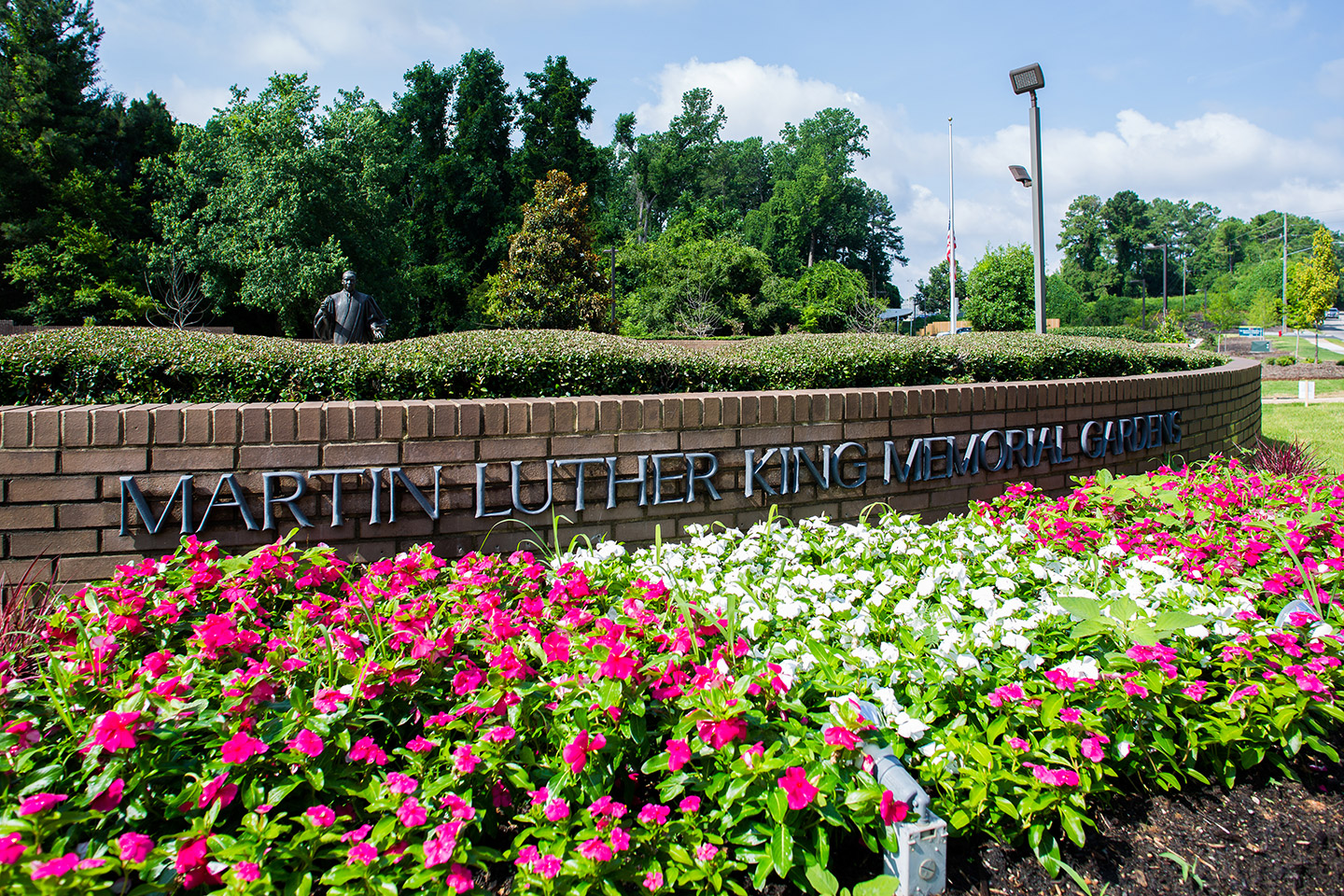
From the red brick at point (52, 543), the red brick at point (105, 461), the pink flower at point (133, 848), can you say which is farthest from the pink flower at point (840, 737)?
the red brick at point (52, 543)

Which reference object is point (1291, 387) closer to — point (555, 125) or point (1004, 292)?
point (1004, 292)

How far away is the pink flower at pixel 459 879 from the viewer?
1486 mm

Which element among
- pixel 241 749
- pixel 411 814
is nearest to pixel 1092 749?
pixel 411 814

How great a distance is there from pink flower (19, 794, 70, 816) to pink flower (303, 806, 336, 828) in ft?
1.48

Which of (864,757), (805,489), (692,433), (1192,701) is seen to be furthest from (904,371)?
(864,757)

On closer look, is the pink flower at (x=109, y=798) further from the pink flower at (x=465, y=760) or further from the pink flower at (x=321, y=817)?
the pink flower at (x=465, y=760)

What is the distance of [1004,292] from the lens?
3139 cm

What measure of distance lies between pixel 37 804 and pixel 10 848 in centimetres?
12

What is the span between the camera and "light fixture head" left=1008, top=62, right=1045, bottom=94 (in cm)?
1110

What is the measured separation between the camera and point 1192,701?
2105 mm

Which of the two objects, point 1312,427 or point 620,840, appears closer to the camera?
point 620,840

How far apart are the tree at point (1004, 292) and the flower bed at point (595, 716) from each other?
3005 cm

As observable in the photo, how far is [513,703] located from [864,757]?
2.70ft

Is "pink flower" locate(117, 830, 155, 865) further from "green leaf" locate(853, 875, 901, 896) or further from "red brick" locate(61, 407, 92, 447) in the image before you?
"red brick" locate(61, 407, 92, 447)
